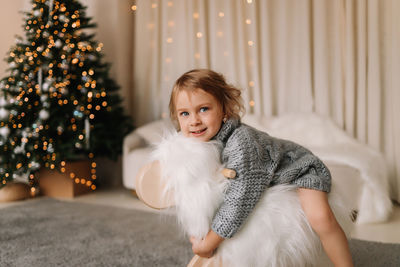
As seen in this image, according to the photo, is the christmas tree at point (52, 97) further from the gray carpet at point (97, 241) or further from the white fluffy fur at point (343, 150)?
the white fluffy fur at point (343, 150)

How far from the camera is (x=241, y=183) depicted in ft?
3.21

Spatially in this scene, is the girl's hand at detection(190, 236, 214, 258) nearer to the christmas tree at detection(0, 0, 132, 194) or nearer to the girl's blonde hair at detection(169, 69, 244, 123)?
the girl's blonde hair at detection(169, 69, 244, 123)

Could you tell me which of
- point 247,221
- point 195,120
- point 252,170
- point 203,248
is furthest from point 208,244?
point 195,120

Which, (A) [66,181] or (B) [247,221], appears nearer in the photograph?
(B) [247,221]

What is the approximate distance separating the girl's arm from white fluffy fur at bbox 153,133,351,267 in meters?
0.02

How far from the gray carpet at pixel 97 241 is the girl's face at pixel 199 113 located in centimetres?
62

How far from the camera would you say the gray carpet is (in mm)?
1428

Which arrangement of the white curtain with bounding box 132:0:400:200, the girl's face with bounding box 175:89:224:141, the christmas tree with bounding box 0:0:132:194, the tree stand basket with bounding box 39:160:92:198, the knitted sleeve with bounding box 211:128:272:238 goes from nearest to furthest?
the knitted sleeve with bounding box 211:128:272:238 < the girl's face with bounding box 175:89:224:141 < the white curtain with bounding box 132:0:400:200 < the christmas tree with bounding box 0:0:132:194 < the tree stand basket with bounding box 39:160:92:198

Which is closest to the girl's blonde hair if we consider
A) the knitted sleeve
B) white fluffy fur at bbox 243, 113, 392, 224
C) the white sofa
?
the knitted sleeve

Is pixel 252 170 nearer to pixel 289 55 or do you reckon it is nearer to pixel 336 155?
pixel 336 155

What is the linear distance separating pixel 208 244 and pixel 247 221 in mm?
131

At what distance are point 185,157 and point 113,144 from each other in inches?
79.9

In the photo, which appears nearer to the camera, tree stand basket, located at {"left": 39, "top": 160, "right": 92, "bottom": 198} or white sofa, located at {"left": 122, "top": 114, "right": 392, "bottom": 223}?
white sofa, located at {"left": 122, "top": 114, "right": 392, "bottom": 223}

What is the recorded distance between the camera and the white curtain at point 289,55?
2.40m
